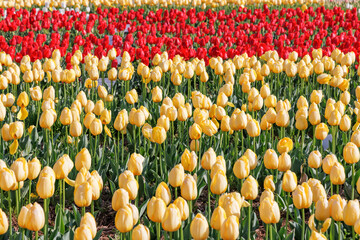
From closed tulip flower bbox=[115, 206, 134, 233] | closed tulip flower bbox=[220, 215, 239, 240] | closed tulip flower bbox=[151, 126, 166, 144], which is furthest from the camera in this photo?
closed tulip flower bbox=[151, 126, 166, 144]

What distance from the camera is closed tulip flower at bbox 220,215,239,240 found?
7.58ft

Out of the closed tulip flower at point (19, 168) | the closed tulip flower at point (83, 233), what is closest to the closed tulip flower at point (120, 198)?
the closed tulip flower at point (83, 233)

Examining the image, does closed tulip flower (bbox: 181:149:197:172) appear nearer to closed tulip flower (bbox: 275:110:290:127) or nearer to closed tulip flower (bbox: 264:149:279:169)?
closed tulip flower (bbox: 264:149:279:169)

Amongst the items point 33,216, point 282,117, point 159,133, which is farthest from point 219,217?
point 282,117

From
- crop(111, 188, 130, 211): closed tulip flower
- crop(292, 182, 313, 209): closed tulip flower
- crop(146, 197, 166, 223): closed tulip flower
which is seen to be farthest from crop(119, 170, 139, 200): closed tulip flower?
crop(292, 182, 313, 209): closed tulip flower

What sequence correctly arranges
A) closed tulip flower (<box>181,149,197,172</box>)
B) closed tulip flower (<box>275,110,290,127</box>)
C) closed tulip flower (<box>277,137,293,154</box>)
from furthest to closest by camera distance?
1. closed tulip flower (<box>275,110,290,127</box>)
2. closed tulip flower (<box>277,137,293,154</box>)
3. closed tulip flower (<box>181,149,197,172</box>)

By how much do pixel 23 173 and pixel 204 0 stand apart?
11.8 metres

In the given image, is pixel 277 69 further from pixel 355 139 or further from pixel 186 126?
pixel 355 139

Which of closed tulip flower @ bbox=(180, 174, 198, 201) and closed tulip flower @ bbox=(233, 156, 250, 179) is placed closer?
closed tulip flower @ bbox=(180, 174, 198, 201)

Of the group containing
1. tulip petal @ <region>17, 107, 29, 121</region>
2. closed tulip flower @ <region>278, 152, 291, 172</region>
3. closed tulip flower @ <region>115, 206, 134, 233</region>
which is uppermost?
Result: closed tulip flower @ <region>115, 206, 134, 233</region>

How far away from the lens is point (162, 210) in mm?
2492

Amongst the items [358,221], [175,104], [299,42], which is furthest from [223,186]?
[299,42]

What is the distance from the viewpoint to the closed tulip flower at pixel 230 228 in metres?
2.31

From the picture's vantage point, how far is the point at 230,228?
2314 millimetres
